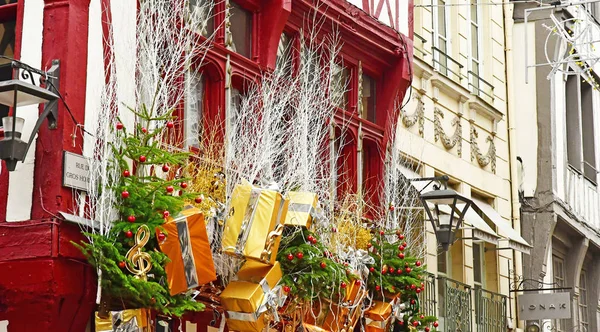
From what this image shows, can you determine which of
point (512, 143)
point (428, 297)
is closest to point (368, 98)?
point (428, 297)

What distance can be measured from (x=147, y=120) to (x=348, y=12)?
Answer: 5.78 meters

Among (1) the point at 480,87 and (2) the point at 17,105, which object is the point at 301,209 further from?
(1) the point at 480,87

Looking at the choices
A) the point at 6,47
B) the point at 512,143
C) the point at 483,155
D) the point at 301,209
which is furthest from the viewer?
the point at 512,143

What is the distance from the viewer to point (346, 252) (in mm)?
16266

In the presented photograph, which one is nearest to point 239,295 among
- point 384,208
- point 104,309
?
point 104,309

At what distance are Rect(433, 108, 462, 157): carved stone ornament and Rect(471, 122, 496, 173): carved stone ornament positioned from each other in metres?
0.67

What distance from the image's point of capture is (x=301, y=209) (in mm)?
14898

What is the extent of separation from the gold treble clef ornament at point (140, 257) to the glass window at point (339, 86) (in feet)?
17.3

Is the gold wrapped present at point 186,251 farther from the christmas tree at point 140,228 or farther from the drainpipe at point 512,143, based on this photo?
the drainpipe at point 512,143

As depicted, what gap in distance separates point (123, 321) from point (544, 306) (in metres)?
12.6

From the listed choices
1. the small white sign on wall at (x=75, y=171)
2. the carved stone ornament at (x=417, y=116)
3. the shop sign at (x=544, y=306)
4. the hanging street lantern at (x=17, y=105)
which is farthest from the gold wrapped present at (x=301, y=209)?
the shop sign at (x=544, y=306)

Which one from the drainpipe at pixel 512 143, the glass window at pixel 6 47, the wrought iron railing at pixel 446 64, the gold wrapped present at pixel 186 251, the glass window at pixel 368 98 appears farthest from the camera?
the drainpipe at pixel 512 143

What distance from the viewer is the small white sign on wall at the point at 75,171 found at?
1281 cm

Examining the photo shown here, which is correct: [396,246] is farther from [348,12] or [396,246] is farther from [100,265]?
[100,265]
